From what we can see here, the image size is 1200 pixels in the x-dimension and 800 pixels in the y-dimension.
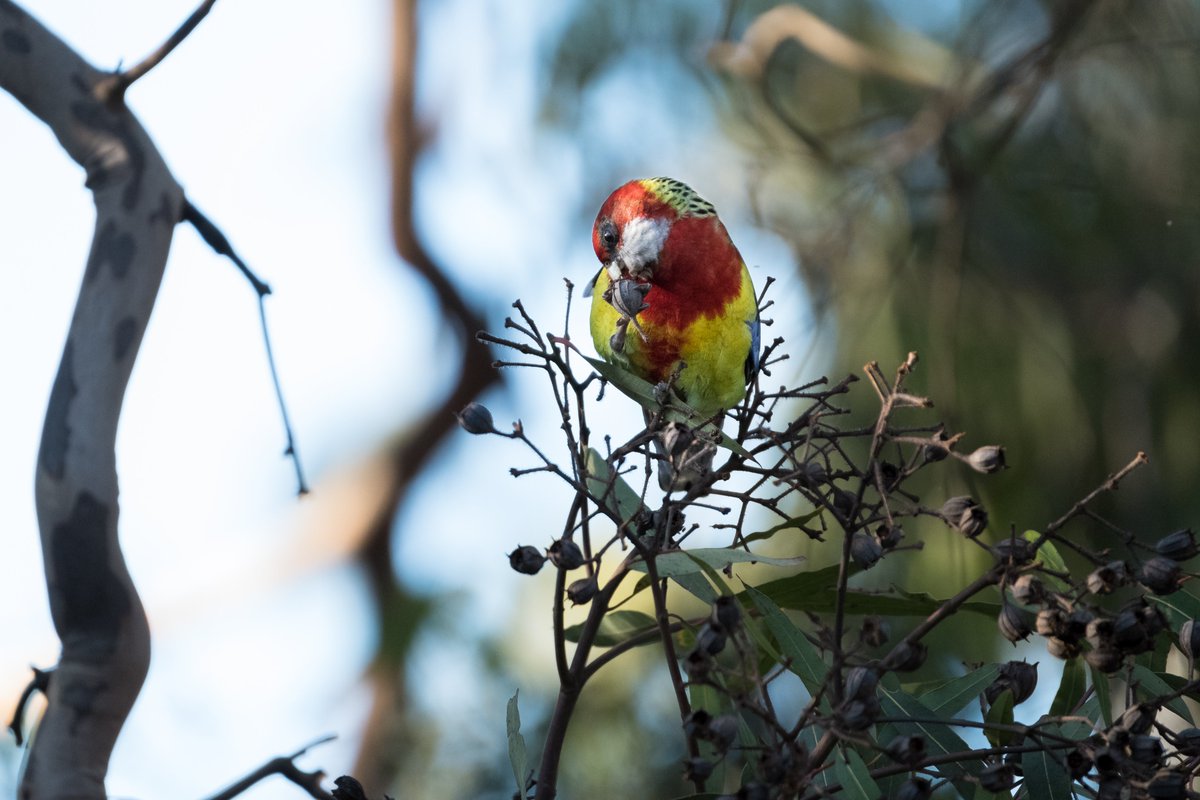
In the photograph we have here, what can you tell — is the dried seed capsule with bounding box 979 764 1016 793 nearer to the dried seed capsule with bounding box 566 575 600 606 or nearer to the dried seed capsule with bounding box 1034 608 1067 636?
the dried seed capsule with bounding box 1034 608 1067 636

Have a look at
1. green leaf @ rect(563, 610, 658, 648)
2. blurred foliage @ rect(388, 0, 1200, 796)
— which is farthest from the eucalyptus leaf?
blurred foliage @ rect(388, 0, 1200, 796)

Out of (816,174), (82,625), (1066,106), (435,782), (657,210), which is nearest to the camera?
(82,625)

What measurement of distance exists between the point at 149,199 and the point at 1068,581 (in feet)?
2.33

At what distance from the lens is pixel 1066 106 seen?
102 inches

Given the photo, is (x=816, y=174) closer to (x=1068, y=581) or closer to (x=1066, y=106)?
(x=1066, y=106)

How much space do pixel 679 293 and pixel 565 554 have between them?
34.9 inches

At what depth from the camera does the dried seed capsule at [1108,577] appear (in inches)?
31.4

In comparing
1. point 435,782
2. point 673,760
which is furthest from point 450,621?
point 673,760

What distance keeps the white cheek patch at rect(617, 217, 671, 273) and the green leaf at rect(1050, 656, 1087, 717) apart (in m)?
0.86

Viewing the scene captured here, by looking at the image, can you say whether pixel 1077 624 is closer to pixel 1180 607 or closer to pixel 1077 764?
pixel 1077 764

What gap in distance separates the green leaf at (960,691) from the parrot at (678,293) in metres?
0.57

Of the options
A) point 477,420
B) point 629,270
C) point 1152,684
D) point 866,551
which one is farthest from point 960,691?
point 629,270

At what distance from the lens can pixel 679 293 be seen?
1.61 meters

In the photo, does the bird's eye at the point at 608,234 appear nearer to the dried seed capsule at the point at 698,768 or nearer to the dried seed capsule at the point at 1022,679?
the dried seed capsule at the point at 1022,679
